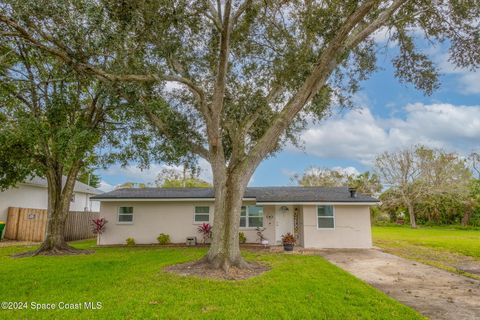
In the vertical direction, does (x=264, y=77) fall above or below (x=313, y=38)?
below

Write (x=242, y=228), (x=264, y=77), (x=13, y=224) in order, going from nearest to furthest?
1. (x=264, y=77)
2. (x=242, y=228)
3. (x=13, y=224)

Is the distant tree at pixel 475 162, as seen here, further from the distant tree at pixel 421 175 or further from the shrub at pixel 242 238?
the shrub at pixel 242 238

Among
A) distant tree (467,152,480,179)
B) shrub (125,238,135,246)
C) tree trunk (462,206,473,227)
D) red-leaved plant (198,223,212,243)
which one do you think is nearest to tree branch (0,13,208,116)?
red-leaved plant (198,223,212,243)

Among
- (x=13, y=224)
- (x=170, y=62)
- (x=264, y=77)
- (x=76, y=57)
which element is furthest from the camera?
(x=13, y=224)

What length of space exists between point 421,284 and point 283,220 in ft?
28.3

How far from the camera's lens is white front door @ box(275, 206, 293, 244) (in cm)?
1556

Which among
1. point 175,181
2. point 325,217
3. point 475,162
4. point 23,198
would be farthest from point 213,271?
point 475,162

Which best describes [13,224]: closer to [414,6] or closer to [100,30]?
[100,30]

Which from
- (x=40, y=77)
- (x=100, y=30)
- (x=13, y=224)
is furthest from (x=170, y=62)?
(x=13, y=224)

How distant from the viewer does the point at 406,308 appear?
531 cm

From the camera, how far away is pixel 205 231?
1515cm

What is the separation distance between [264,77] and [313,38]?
2.20 m

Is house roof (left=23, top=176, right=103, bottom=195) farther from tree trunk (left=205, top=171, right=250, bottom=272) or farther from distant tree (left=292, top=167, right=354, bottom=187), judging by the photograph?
distant tree (left=292, top=167, right=354, bottom=187)

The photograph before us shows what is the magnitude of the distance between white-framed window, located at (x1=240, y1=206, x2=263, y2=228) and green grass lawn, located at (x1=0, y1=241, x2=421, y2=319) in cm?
663
